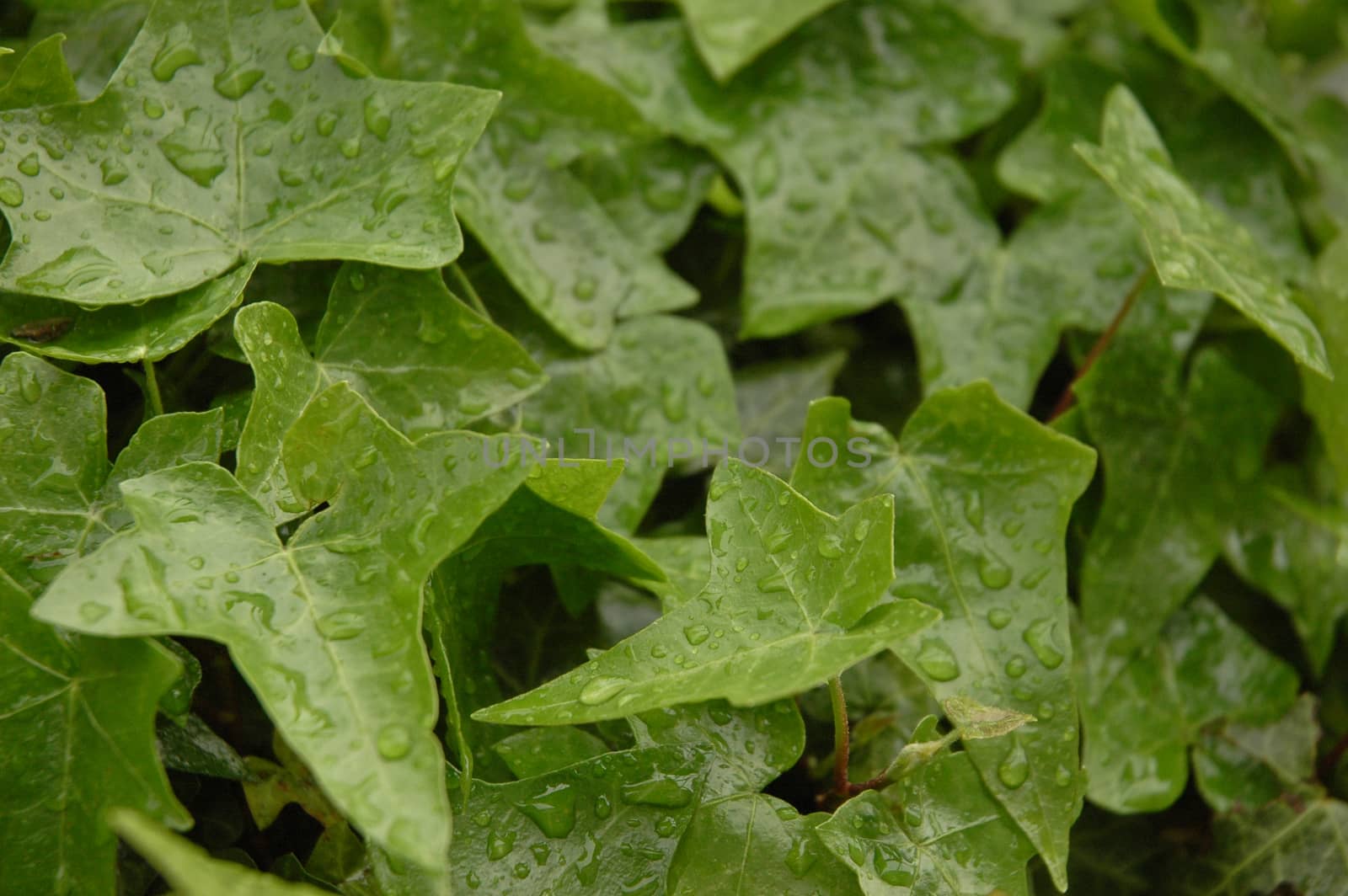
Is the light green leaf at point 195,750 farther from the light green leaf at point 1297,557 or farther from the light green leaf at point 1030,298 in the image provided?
the light green leaf at point 1297,557

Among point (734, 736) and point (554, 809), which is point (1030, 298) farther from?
point (554, 809)

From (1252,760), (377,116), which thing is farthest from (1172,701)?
(377,116)

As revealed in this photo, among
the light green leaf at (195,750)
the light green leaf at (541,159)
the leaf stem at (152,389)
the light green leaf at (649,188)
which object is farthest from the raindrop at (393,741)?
the light green leaf at (649,188)

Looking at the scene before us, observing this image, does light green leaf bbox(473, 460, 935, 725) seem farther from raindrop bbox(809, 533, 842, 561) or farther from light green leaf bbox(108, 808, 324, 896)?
light green leaf bbox(108, 808, 324, 896)

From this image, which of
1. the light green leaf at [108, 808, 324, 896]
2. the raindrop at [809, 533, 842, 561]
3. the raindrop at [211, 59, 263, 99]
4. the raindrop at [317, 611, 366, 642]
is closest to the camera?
the light green leaf at [108, 808, 324, 896]

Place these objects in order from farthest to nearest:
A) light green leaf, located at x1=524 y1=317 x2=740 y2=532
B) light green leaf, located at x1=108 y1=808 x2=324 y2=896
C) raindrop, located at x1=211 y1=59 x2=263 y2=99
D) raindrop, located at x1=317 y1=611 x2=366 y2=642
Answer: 1. light green leaf, located at x1=524 y1=317 x2=740 y2=532
2. raindrop, located at x1=211 y1=59 x2=263 y2=99
3. raindrop, located at x1=317 y1=611 x2=366 y2=642
4. light green leaf, located at x1=108 y1=808 x2=324 y2=896

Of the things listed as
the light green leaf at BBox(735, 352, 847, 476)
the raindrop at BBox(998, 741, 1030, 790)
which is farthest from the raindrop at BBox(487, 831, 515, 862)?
the light green leaf at BBox(735, 352, 847, 476)

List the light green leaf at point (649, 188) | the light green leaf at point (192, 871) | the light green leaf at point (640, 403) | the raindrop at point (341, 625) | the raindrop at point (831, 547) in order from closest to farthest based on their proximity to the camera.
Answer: the light green leaf at point (192, 871) → the raindrop at point (341, 625) → the raindrop at point (831, 547) → the light green leaf at point (640, 403) → the light green leaf at point (649, 188)
